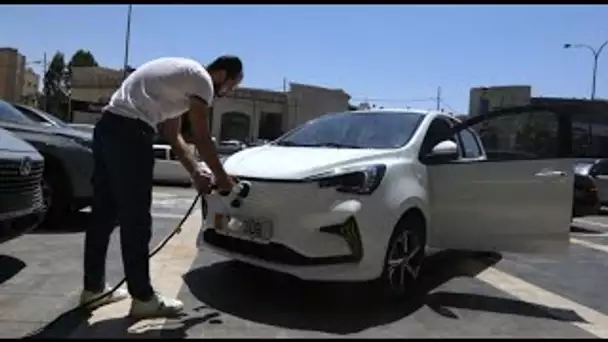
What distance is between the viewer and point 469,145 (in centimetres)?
628

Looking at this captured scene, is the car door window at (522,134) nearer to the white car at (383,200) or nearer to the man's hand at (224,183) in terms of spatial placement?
the white car at (383,200)

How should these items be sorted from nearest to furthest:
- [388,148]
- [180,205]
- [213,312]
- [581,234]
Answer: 1. [213,312]
2. [388,148]
3. [581,234]
4. [180,205]

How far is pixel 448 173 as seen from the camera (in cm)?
535

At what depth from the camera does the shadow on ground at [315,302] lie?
4.35 metres

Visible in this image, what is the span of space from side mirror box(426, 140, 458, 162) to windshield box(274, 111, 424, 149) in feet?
0.75

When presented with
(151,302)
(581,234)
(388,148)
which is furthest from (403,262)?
(581,234)

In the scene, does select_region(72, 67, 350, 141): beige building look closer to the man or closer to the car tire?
the car tire

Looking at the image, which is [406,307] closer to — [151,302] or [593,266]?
[151,302]

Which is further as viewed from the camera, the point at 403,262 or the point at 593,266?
the point at 593,266

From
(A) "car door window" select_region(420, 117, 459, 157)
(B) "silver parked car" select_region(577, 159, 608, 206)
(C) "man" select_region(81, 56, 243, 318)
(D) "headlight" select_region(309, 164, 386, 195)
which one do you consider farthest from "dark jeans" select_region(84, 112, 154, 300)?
(B) "silver parked car" select_region(577, 159, 608, 206)

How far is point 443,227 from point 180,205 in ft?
22.5

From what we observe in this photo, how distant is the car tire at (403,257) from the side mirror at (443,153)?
51cm

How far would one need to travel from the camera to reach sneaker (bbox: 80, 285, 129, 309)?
4254 mm

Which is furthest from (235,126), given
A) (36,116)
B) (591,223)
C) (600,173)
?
(36,116)
